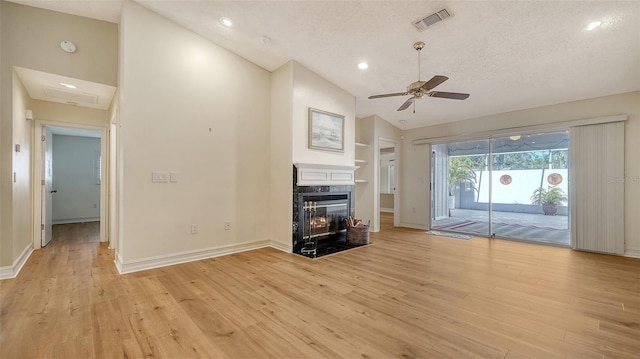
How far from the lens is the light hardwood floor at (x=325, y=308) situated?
71.1 inches

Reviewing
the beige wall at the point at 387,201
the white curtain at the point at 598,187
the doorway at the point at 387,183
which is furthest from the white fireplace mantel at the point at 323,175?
the beige wall at the point at 387,201

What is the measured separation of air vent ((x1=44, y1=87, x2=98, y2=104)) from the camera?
3992 millimetres

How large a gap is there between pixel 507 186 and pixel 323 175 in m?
4.33

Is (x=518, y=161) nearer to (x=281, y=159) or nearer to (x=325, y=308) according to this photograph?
(x=281, y=159)

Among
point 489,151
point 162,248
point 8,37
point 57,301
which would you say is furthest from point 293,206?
point 489,151

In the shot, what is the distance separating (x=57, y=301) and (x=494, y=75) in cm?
631

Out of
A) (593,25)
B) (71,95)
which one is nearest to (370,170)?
(593,25)

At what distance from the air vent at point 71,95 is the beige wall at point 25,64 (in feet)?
1.03

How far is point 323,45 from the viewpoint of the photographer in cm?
394

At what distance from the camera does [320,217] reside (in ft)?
16.0

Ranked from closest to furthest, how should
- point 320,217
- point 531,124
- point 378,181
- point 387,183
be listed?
point 320,217 → point 531,124 → point 378,181 → point 387,183

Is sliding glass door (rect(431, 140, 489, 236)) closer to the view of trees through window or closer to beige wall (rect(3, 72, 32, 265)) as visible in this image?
the view of trees through window

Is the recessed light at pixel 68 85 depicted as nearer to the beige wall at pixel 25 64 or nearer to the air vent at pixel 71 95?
the air vent at pixel 71 95

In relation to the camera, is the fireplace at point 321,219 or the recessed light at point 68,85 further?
the fireplace at point 321,219
